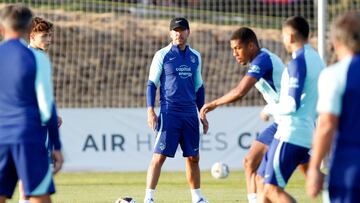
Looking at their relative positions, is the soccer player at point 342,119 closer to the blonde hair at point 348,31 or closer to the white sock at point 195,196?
the blonde hair at point 348,31

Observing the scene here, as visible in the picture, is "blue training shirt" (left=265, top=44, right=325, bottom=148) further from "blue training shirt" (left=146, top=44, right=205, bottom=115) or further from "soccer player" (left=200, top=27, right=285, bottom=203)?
"blue training shirt" (left=146, top=44, right=205, bottom=115)

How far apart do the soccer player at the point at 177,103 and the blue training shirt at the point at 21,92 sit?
5.32 m

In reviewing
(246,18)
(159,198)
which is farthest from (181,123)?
(246,18)

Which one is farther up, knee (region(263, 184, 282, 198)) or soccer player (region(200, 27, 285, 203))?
soccer player (region(200, 27, 285, 203))

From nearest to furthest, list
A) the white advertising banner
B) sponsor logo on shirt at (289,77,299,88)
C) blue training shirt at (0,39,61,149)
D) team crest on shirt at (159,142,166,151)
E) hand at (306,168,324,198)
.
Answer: hand at (306,168,324,198), blue training shirt at (0,39,61,149), sponsor logo on shirt at (289,77,299,88), team crest on shirt at (159,142,166,151), the white advertising banner

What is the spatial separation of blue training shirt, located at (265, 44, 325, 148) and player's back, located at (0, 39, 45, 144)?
2.53m

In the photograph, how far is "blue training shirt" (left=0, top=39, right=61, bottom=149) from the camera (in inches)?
315

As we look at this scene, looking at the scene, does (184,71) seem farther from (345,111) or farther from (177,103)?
(345,111)

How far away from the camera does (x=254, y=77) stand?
10.4m

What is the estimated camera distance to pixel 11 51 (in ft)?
26.5

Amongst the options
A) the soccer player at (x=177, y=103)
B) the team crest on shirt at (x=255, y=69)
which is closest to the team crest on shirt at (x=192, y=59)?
the soccer player at (x=177, y=103)

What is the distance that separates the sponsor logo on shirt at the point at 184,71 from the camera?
1352 cm

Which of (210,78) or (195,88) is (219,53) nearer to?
(210,78)

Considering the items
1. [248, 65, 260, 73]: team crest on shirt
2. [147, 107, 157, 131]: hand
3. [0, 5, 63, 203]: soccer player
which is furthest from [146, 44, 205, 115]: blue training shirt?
[0, 5, 63, 203]: soccer player
